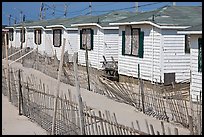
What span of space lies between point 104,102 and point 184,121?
4255 millimetres

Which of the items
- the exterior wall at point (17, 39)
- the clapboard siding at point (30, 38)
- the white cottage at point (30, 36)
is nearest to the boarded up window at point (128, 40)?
the white cottage at point (30, 36)

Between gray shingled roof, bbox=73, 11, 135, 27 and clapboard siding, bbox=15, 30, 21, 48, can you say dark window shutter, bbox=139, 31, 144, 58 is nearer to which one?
gray shingled roof, bbox=73, 11, 135, 27

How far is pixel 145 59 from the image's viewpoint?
15.7 meters

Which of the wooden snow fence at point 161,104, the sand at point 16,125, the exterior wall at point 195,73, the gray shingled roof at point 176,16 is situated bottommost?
the sand at point 16,125

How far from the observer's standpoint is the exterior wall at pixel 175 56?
48.2 ft

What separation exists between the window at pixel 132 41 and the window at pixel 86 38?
4.61 meters

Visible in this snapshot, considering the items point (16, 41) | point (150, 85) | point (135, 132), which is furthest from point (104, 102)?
point (16, 41)

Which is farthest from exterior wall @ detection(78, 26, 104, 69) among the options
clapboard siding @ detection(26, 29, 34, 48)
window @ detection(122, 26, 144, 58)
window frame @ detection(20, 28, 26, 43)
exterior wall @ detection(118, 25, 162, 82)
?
window frame @ detection(20, 28, 26, 43)

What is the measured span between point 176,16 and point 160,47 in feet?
6.77

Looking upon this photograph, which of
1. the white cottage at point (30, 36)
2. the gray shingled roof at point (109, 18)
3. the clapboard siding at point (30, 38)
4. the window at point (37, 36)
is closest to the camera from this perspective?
the gray shingled roof at point (109, 18)

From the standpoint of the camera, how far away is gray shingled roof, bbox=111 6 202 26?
14.9m

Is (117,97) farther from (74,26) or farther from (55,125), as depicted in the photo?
(74,26)

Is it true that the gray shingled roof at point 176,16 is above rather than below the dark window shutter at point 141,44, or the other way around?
above

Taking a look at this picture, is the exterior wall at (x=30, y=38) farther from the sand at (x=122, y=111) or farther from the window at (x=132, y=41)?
the sand at (x=122, y=111)
